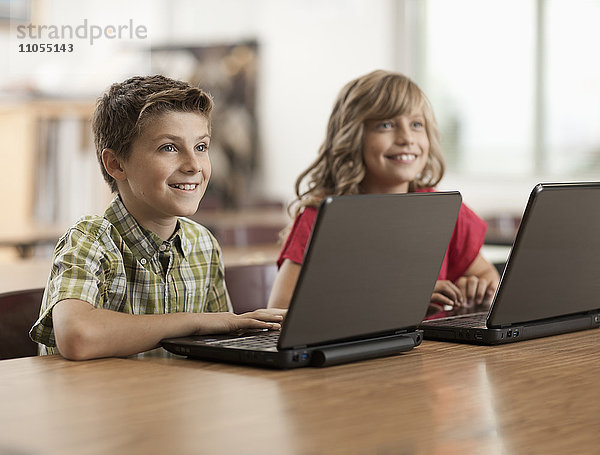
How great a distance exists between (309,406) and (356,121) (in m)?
1.19

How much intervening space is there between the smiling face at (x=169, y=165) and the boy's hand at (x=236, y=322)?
239 mm

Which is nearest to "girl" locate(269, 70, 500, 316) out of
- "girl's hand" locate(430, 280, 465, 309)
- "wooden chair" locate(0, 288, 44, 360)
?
"girl's hand" locate(430, 280, 465, 309)

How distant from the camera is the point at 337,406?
0.94 meters

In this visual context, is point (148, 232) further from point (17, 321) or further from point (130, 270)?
point (17, 321)

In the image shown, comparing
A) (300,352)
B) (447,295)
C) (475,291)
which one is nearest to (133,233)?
(300,352)

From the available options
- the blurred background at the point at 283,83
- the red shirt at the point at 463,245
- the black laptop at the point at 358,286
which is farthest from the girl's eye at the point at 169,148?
the blurred background at the point at 283,83

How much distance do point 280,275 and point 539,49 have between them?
3777mm

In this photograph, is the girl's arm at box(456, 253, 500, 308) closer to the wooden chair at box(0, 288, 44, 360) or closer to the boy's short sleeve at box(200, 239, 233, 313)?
the boy's short sleeve at box(200, 239, 233, 313)

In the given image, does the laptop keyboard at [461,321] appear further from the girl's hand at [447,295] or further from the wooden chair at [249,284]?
the wooden chair at [249,284]

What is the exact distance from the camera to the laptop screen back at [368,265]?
3.50ft

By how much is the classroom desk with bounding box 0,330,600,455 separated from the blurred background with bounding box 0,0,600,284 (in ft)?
9.76

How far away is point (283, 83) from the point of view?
259 inches

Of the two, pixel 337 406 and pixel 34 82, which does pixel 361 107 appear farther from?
pixel 34 82

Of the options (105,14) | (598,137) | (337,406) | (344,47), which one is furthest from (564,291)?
(105,14)
